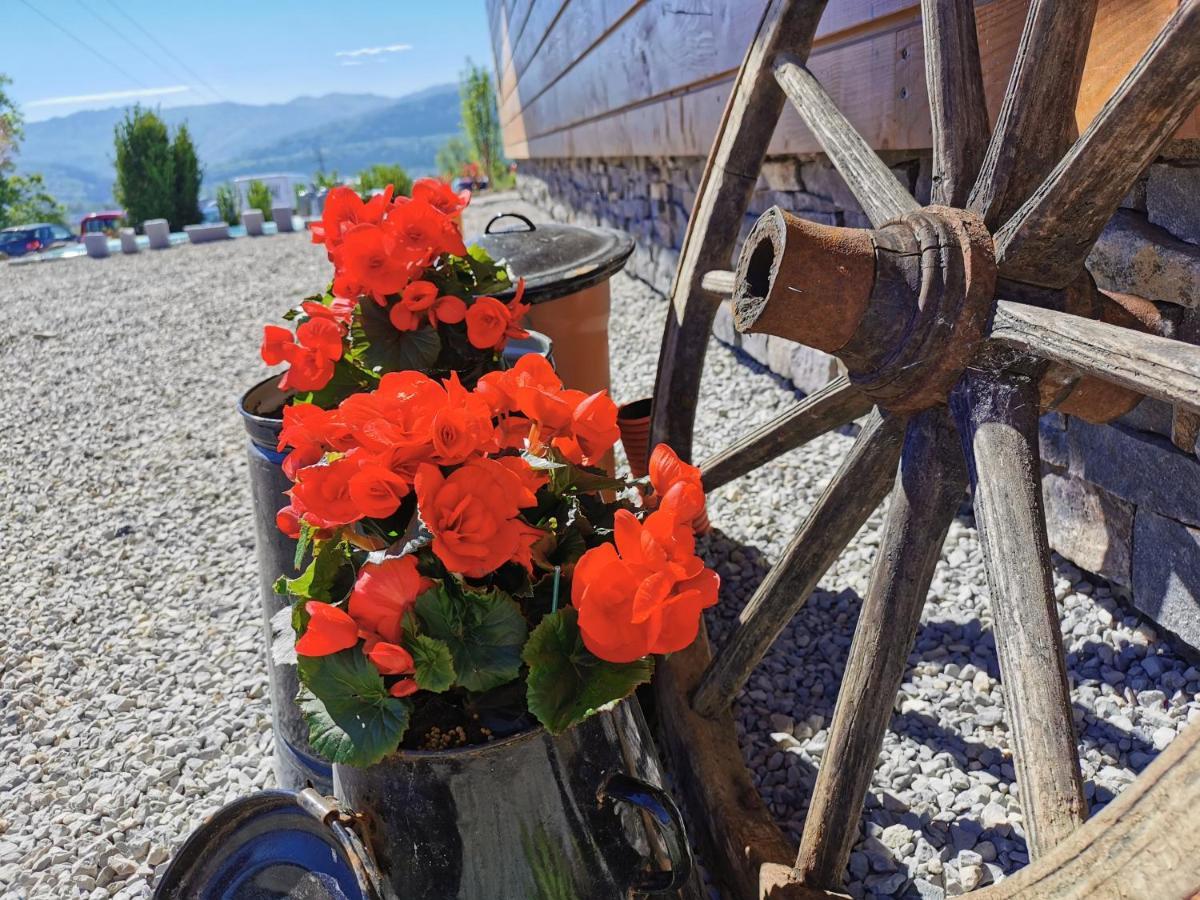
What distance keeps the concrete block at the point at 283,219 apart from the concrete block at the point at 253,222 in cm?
24

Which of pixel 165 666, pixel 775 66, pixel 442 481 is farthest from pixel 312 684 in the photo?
pixel 165 666

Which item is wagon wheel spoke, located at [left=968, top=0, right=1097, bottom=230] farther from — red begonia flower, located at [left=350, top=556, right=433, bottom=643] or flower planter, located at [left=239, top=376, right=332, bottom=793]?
flower planter, located at [left=239, top=376, right=332, bottom=793]

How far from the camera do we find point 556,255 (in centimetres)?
216

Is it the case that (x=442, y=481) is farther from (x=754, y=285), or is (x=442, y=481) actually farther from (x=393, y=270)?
(x=393, y=270)

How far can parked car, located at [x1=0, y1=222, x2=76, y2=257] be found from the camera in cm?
1919

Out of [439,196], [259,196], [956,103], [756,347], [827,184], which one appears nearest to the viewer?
[956,103]

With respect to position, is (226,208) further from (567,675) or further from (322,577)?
(567,675)

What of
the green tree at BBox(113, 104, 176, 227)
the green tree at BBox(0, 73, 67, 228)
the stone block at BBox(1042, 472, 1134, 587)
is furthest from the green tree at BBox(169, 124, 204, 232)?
the stone block at BBox(1042, 472, 1134, 587)

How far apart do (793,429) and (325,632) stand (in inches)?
32.3

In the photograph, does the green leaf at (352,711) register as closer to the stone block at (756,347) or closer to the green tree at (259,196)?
the stone block at (756,347)

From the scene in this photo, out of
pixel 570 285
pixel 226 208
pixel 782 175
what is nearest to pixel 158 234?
pixel 226 208

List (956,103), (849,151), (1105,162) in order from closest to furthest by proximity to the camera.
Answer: (1105,162)
(956,103)
(849,151)

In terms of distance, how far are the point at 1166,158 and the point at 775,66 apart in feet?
2.02

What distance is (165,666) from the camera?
7.22 feet
